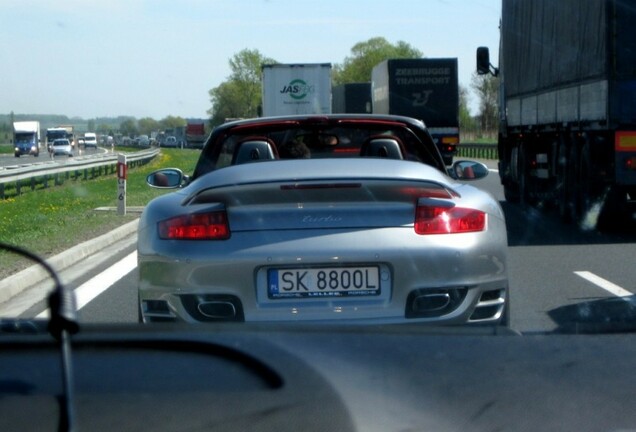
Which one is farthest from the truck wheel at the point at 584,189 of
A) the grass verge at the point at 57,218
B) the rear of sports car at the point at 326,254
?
the rear of sports car at the point at 326,254

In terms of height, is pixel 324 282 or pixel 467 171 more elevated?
pixel 467 171

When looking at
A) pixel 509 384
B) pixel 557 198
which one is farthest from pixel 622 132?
pixel 509 384

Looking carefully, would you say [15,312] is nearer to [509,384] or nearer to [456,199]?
[456,199]

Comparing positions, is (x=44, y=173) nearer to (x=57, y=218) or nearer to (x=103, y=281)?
(x=57, y=218)

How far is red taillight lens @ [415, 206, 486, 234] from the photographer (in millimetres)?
4672

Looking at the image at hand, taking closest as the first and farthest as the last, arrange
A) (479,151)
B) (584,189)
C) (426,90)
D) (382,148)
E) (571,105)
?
(382,148), (584,189), (571,105), (426,90), (479,151)

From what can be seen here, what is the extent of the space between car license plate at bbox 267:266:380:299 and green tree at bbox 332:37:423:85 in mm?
56928

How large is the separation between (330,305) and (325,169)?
0.71 m

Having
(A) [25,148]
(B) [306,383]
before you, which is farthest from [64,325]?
(A) [25,148]

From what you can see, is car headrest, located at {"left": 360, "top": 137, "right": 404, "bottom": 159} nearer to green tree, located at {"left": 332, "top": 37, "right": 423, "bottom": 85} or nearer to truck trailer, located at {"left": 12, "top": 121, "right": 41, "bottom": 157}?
green tree, located at {"left": 332, "top": 37, "right": 423, "bottom": 85}

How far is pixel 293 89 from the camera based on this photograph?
39.3 m

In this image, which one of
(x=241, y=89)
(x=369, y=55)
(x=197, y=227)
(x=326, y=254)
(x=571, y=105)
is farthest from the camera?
(x=369, y=55)

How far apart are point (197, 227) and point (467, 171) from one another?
3.11 m

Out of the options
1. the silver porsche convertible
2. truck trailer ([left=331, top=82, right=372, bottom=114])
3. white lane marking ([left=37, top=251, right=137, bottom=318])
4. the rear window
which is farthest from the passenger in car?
truck trailer ([left=331, top=82, right=372, bottom=114])
